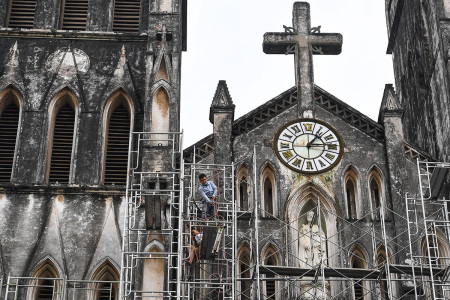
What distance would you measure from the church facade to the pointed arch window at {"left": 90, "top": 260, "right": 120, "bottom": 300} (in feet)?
0.11

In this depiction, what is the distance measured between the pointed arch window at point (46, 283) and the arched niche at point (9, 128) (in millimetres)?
2522

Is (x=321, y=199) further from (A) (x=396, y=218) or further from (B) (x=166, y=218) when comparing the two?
(B) (x=166, y=218)

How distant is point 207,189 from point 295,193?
2.93 meters

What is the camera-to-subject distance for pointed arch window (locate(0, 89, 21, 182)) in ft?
87.9

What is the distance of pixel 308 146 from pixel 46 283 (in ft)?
23.4

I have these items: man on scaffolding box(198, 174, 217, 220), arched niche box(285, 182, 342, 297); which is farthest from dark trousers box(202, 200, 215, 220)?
arched niche box(285, 182, 342, 297)

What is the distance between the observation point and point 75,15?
2961 cm

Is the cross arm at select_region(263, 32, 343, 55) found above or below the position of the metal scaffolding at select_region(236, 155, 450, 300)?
above

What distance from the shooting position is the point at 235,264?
984 inches

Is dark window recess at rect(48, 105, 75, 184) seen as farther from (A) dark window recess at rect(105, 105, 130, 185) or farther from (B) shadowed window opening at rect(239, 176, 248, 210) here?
(B) shadowed window opening at rect(239, 176, 248, 210)

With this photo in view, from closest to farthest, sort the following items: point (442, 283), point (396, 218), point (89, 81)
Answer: point (442, 283), point (396, 218), point (89, 81)

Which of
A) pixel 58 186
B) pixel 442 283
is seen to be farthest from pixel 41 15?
pixel 442 283

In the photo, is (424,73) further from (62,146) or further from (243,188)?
(62,146)

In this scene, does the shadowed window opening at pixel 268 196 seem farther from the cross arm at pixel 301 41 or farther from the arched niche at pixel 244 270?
the cross arm at pixel 301 41
